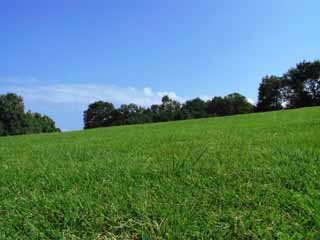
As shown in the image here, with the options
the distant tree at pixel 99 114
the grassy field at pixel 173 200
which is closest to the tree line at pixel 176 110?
the distant tree at pixel 99 114

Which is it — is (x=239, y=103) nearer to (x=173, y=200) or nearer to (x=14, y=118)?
(x=14, y=118)

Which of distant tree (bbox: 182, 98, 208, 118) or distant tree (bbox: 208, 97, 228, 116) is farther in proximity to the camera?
distant tree (bbox: 208, 97, 228, 116)

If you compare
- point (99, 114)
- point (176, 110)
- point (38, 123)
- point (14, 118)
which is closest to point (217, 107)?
point (176, 110)

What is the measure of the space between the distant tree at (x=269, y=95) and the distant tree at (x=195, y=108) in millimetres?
10210

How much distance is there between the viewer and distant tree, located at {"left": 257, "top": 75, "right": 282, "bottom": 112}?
2087 inches

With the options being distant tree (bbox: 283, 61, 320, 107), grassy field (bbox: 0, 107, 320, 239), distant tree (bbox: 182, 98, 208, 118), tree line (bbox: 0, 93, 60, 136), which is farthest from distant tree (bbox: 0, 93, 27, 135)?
grassy field (bbox: 0, 107, 320, 239)

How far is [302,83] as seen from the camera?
53844 mm

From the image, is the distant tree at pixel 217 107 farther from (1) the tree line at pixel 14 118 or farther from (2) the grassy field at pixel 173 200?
(2) the grassy field at pixel 173 200

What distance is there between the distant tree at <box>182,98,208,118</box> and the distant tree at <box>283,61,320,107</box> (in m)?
14.6

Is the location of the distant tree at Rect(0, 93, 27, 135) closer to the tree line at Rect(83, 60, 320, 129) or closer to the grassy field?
the tree line at Rect(83, 60, 320, 129)

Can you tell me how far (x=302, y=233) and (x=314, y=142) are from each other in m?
2.33

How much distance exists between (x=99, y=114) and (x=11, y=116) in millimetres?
20469

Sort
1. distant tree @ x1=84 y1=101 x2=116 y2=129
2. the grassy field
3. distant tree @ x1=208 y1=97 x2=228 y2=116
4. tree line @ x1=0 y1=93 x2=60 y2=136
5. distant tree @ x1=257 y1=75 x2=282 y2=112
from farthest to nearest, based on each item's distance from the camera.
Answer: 1. distant tree @ x1=84 y1=101 x2=116 y2=129
2. distant tree @ x1=208 y1=97 x2=228 y2=116
3. distant tree @ x1=257 y1=75 x2=282 y2=112
4. tree line @ x1=0 y1=93 x2=60 y2=136
5. the grassy field

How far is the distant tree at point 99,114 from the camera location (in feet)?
213
